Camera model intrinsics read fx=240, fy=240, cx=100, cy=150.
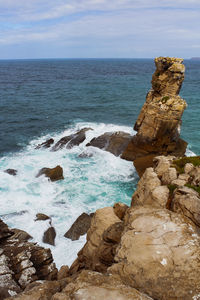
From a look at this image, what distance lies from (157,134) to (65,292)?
28.8 meters

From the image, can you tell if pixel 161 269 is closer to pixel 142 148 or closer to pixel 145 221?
pixel 145 221

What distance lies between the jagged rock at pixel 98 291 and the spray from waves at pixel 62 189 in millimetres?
11781

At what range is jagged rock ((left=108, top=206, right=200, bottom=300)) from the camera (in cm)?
882

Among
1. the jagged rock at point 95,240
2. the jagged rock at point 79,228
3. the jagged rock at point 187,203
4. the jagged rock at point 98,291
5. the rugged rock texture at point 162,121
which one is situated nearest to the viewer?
the jagged rock at point 98,291

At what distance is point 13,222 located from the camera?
23.8 metres

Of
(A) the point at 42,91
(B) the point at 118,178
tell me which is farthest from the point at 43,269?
(A) the point at 42,91

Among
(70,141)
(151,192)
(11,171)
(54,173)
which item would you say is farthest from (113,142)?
(151,192)

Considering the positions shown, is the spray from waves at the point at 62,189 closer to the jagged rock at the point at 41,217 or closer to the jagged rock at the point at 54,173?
the jagged rock at the point at 41,217

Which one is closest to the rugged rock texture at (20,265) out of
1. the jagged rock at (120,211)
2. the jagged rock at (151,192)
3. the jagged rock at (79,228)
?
the jagged rock at (120,211)

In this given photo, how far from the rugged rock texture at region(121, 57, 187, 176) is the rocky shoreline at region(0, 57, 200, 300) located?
53.1 feet

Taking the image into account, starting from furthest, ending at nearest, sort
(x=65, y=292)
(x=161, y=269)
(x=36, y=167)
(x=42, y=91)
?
(x=42, y=91), (x=36, y=167), (x=161, y=269), (x=65, y=292)

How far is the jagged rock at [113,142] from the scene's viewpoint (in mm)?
38250

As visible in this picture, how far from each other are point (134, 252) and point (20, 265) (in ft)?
27.6

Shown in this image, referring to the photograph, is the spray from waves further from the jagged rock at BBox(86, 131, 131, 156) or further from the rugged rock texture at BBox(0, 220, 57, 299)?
the rugged rock texture at BBox(0, 220, 57, 299)
